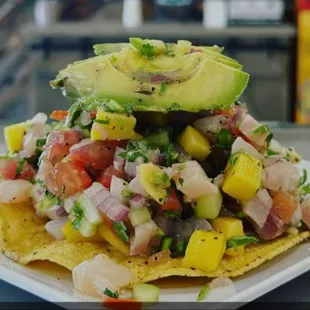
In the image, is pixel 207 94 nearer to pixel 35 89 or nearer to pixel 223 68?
pixel 223 68

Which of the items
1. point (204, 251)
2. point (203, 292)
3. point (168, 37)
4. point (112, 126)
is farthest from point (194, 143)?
point (168, 37)

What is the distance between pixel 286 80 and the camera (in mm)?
4996

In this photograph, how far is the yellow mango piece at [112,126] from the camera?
1472mm

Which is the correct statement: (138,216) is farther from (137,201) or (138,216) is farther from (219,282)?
(219,282)

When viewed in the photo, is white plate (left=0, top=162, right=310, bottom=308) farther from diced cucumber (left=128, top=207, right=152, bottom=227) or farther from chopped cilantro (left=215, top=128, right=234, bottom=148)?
chopped cilantro (left=215, top=128, right=234, bottom=148)

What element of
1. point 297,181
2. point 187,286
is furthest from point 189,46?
point 187,286

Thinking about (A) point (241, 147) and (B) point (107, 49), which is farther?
(B) point (107, 49)

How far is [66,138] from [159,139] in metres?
0.23

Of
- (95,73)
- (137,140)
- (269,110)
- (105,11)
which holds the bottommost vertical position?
(269,110)

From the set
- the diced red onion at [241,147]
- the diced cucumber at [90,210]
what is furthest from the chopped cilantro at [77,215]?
the diced red onion at [241,147]

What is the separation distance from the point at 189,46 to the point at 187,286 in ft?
1.95

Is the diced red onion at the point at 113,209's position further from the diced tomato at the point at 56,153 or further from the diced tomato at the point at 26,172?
the diced tomato at the point at 26,172

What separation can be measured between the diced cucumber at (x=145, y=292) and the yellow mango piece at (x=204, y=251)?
0.10m

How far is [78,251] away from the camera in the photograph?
1383 millimetres
